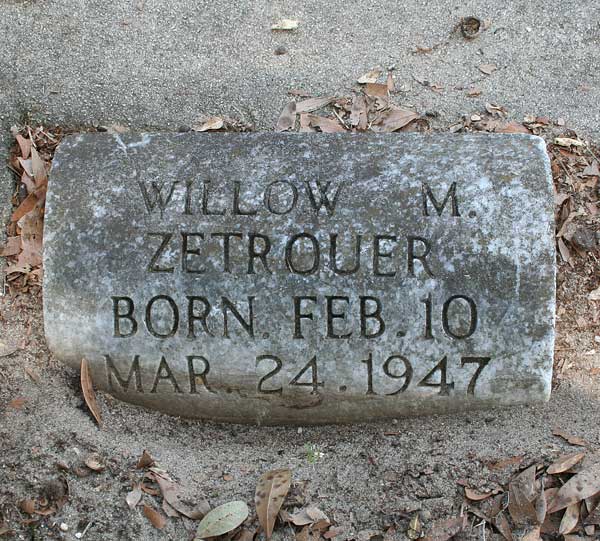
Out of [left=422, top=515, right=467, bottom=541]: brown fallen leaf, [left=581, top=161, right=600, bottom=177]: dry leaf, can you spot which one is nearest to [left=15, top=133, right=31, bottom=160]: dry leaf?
[left=422, top=515, right=467, bottom=541]: brown fallen leaf

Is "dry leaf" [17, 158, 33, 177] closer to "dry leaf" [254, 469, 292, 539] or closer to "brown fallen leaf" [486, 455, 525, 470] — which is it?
"dry leaf" [254, 469, 292, 539]

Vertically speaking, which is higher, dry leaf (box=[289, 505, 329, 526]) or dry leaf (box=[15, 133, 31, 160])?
dry leaf (box=[15, 133, 31, 160])

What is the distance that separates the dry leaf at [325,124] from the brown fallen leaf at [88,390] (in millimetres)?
1588

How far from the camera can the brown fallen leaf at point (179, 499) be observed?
259 cm

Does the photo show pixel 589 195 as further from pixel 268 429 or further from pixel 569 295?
pixel 268 429

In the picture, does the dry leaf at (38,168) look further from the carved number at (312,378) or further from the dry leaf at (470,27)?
the dry leaf at (470,27)

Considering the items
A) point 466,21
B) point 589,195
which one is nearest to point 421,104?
point 466,21

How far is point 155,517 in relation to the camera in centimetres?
256

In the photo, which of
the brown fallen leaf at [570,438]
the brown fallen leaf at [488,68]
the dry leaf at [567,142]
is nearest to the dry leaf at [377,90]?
the brown fallen leaf at [488,68]

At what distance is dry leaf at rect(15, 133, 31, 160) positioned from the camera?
3.39 metres

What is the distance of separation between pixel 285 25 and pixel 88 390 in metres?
2.11

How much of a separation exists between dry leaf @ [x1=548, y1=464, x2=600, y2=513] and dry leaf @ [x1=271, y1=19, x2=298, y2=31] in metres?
2.52

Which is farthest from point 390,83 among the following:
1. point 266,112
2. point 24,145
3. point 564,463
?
point 564,463

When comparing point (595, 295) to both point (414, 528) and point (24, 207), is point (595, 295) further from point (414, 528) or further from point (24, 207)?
point (24, 207)
